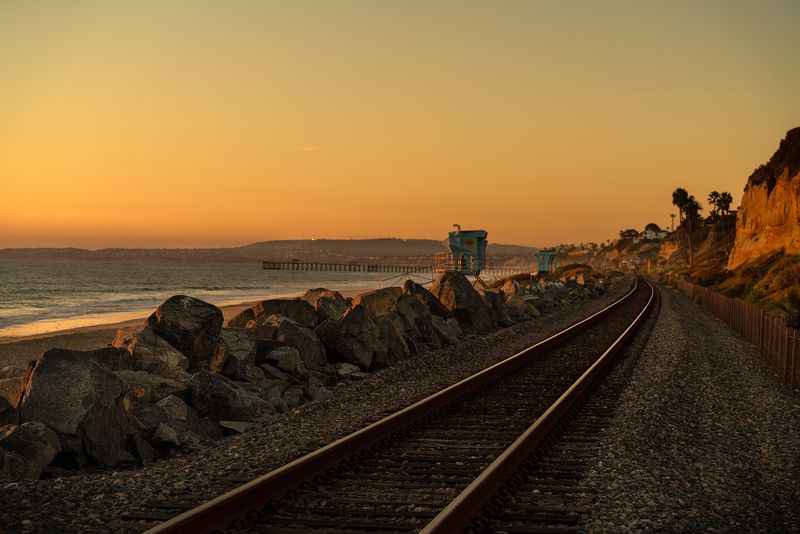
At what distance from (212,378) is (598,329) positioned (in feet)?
59.5

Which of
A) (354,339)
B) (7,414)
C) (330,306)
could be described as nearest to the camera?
(7,414)

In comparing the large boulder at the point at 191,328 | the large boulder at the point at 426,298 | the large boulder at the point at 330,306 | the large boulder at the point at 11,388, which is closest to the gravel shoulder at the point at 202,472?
the large boulder at the point at 191,328

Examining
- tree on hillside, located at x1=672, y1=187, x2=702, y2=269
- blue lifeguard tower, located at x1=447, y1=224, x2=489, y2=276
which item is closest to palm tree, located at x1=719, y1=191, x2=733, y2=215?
tree on hillside, located at x1=672, y1=187, x2=702, y2=269

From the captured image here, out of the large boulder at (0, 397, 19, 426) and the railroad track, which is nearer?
the railroad track

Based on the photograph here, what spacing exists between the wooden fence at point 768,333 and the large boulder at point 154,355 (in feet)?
39.5

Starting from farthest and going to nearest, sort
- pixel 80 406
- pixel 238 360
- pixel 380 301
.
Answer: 1. pixel 380 301
2. pixel 238 360
3. pixel 80 406

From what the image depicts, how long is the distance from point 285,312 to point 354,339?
12.4 feet

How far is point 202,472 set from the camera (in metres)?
8.15

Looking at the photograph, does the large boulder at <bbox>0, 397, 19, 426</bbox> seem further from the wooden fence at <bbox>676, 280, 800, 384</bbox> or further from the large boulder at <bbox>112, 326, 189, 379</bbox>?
the wooden fence at <bbox>676, 280, 800, 384</bbox>

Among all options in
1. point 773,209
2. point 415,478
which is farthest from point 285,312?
point 773,209

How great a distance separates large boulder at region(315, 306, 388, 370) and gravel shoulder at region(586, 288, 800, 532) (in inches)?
216

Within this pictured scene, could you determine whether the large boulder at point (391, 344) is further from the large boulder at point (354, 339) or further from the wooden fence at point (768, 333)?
the wooden fence at point (768, 333)

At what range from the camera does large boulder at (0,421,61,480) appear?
311 inches

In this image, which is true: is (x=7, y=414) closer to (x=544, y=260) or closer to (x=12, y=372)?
(x=12, y=372)
